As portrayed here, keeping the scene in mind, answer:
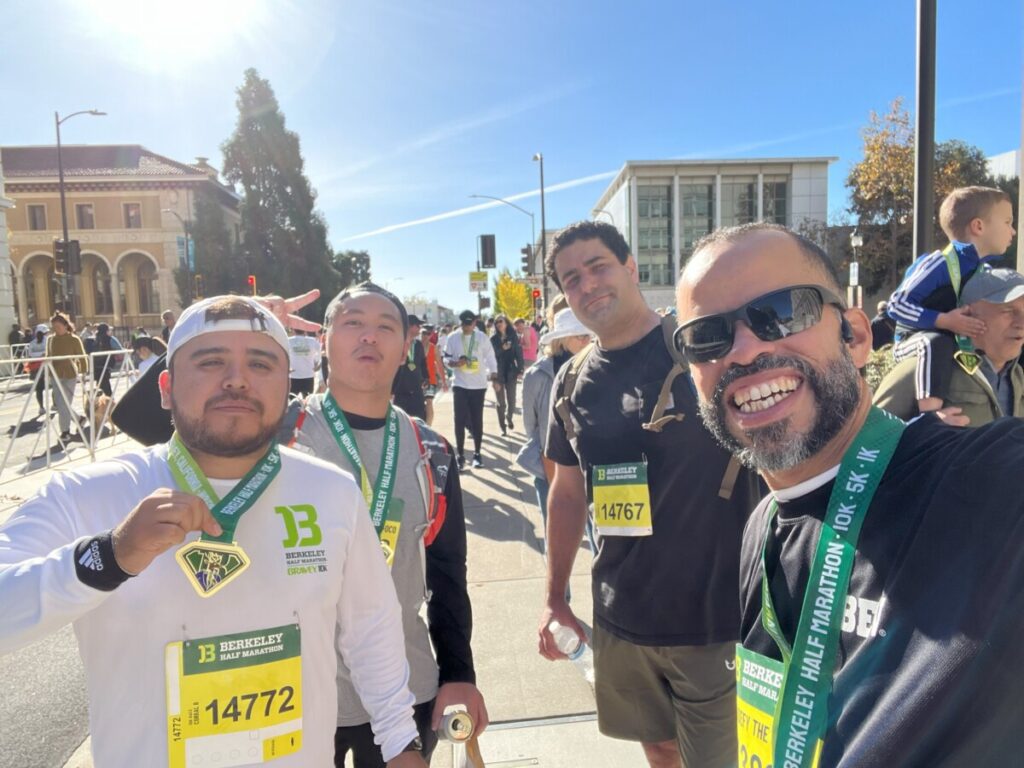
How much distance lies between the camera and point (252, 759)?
141cm

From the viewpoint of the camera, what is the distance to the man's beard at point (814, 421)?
3.91 ft

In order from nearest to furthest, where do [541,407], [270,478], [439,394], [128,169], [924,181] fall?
[270,478] < [541,407] < [924,181] < [439,394] < [128,169]

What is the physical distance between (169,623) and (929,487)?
1533mm

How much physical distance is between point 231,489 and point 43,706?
289 cm

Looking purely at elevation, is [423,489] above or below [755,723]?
above

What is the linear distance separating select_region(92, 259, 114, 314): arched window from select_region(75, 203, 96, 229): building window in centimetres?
280

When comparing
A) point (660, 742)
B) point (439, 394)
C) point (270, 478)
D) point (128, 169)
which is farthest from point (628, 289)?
point (128, 169)

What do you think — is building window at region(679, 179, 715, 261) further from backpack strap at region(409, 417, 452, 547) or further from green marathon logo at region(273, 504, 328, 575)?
green marathon logo at region(273, 504, 328, 575)

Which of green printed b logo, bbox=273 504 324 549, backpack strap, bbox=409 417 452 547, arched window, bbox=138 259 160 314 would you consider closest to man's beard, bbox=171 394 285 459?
green printed b logo, bbox=273 504 324 549

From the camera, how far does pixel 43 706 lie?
3311 mm

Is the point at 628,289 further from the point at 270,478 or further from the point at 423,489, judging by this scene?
the point at 270,478

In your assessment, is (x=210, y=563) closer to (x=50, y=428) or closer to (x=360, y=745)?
(x=360, y=745)

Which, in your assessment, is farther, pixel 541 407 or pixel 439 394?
pixel 439 394

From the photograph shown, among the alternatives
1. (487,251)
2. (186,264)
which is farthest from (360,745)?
(186,264)
